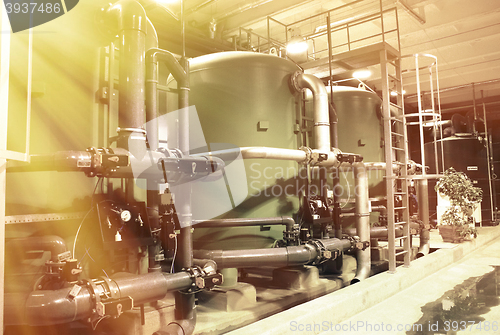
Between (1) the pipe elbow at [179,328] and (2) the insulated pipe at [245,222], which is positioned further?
(2) the insulated pipe at [245,222]

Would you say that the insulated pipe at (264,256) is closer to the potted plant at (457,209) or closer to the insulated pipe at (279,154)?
the insulated pipe at (279,154)

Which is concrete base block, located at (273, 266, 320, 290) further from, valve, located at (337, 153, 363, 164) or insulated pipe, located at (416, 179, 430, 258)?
insulated pipe, located at (416, 179, 430, 258)

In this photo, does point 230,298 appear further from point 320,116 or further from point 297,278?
point 320,116

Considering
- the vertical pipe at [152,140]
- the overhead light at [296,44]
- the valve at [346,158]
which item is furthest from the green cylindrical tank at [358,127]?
the vertical pipe at [152,140]

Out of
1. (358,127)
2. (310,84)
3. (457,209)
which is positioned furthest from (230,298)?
(457,209)

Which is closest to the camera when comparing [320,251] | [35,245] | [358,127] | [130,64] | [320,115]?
[35,245]

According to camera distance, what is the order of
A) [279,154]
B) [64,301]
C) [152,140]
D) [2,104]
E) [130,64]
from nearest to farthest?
[2,104]
[64,301]
[130,64]
[152,140]
[279,154]

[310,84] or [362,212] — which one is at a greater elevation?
[310,84]

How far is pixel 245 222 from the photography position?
4.88m

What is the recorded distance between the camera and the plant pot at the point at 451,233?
27.2 feet

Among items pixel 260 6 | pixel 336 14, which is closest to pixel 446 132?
pixel 336 14

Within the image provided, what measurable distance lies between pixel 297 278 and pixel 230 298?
4.05 ft

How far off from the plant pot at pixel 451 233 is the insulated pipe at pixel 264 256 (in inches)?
198

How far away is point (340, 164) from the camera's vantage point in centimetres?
554
